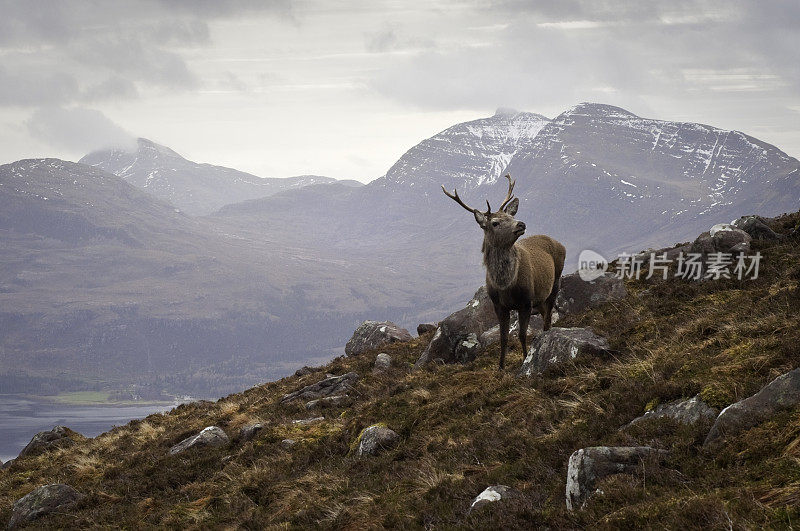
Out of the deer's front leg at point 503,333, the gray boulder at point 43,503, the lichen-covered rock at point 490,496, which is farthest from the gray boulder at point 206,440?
the lichen-covered rock at point 490,496

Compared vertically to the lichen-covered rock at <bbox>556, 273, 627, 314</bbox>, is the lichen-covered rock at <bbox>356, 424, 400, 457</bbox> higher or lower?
lower

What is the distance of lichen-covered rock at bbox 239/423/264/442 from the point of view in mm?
17297

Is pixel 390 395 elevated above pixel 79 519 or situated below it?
above

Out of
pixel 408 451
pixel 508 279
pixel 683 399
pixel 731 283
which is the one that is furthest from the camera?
pixel 731 283

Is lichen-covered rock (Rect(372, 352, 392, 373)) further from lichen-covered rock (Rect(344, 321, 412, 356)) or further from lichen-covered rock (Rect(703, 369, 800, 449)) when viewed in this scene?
lichen-covered rock (Rect(703, 369, 800, 449))

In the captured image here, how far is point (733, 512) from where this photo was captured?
18.9 feet

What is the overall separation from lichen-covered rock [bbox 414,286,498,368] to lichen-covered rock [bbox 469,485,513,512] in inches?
445

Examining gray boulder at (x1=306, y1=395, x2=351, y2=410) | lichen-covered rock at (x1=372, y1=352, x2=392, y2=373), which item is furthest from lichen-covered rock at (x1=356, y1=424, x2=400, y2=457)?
lichen-covered rock at (x1=372, y1=352, x2=392, y2=373)

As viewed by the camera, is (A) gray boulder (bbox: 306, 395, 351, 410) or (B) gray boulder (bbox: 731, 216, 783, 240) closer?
(A) gray boulder (bbox: 306, 395, 351, 410)

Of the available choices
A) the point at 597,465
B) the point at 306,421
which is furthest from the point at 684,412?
the point at 306,421

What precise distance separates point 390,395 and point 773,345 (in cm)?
999

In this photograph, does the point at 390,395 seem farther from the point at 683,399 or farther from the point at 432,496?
the point at 683,399

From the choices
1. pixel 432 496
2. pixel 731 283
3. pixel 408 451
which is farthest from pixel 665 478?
pixel 731 283

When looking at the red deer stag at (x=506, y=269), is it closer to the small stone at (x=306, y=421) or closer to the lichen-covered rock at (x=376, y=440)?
the lichen-covered rock at (x=376, y=440)
